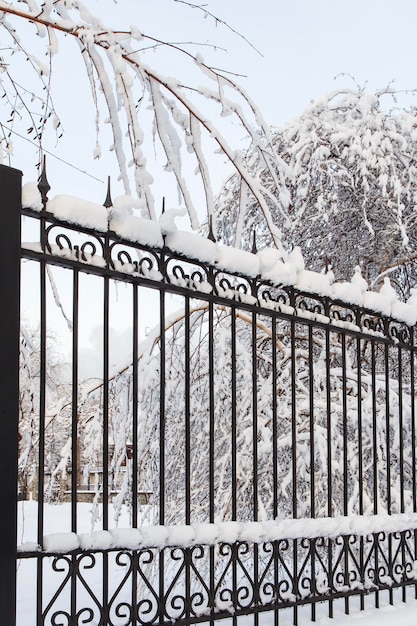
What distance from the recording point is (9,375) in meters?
2.69

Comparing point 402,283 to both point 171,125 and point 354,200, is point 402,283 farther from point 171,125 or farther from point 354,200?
point 171,125

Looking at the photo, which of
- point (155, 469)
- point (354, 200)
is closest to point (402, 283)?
point (354, 200)

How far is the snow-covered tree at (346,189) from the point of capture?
8.80m

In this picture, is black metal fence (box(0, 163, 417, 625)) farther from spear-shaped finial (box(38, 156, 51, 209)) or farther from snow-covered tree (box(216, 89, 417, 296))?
snow-covered tree (box(216, 89, 417, 296))

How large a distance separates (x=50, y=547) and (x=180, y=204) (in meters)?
1.84

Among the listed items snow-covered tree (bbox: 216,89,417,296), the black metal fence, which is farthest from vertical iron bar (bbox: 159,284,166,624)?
snow-covered tree (bbox: 216,89,417,296)

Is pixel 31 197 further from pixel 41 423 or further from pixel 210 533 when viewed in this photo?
pixel 210 533

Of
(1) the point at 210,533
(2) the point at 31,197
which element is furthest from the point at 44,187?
(1) the point at 210,533

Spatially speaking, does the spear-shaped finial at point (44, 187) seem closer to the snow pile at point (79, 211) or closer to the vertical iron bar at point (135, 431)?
the snow pile at point (79, 211)

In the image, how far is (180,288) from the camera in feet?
11.0

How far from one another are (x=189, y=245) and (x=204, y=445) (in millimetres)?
3605

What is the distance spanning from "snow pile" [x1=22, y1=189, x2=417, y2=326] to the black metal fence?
0.02 m

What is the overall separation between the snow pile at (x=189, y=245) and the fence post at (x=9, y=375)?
9 cm

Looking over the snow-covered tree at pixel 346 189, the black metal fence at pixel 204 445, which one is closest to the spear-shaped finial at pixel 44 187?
the black metal fence at pixel 204 445
